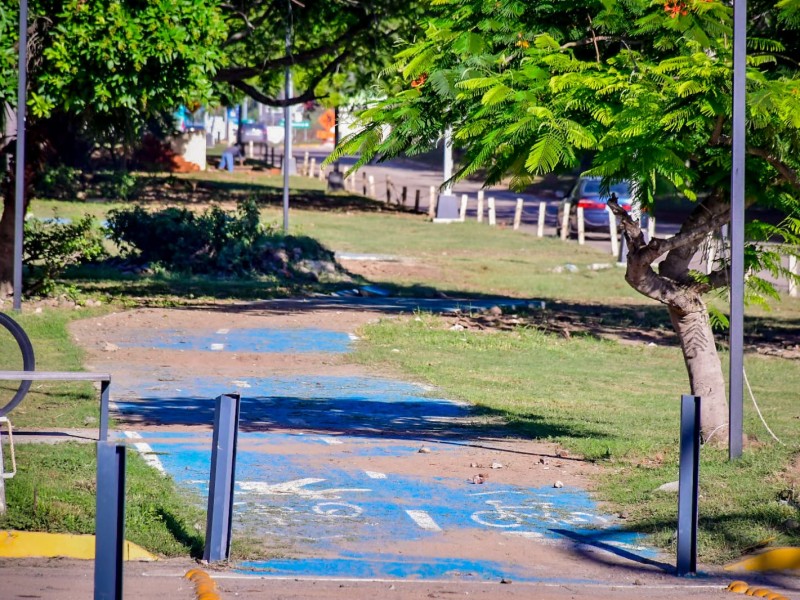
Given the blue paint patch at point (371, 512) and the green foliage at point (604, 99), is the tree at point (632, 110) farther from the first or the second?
the blue paint patch at point (371, 512)

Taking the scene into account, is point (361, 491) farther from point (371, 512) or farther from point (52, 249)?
point (52, 249)

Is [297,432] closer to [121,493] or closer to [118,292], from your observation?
[121,493]

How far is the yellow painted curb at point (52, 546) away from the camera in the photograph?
679 centimetres

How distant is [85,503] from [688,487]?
3.64 meters

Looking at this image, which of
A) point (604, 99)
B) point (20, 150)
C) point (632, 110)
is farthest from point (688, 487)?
point (20, 150)

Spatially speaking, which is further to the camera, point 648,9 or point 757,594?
point 648,9

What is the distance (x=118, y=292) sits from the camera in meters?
21.3

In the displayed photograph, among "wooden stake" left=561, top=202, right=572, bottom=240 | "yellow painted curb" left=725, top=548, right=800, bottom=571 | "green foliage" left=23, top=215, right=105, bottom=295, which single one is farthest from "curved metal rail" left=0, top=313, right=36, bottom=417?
"wooden stake" left=561, top=202, right=572, bottom=240

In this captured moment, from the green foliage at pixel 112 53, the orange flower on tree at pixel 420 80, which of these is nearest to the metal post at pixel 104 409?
the orange flower on tree at pixel 420 80

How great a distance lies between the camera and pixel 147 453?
9.70 m

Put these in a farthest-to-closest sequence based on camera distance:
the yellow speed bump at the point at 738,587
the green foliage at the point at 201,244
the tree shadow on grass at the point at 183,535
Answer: the green foliage at the point at 201,244
the tree shadow on grass at the point at 183,535
the yellow speed bump at the point at 738,587

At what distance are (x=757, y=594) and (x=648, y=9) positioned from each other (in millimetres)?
5261

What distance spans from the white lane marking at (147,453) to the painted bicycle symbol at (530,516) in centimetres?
246

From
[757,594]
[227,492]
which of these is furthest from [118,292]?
[757,594]
